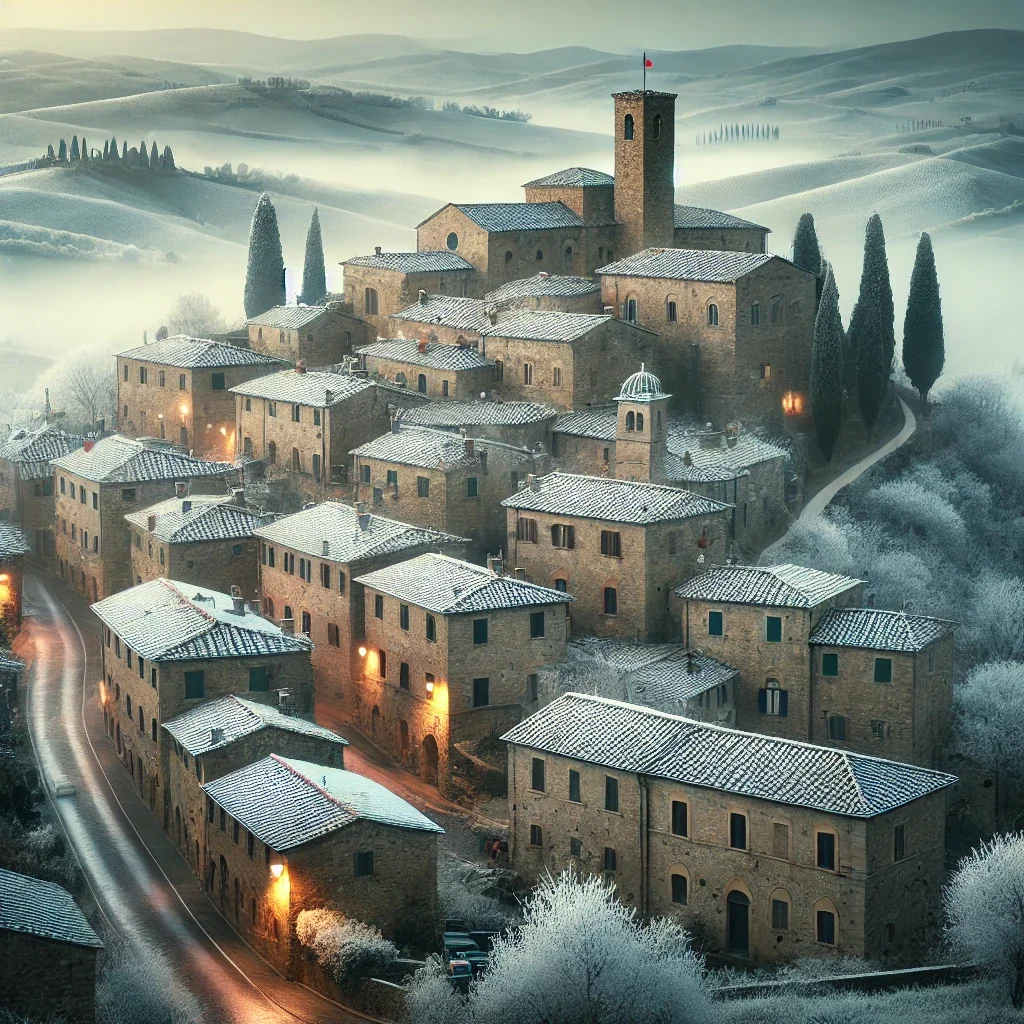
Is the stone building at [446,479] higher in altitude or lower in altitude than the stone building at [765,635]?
higher

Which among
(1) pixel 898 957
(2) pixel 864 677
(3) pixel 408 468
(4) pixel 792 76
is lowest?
(1) pixel 898 957

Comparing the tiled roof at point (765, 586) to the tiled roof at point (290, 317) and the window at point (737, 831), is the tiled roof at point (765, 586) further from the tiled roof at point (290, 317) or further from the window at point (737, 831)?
the tiled roof at point (290, 317)

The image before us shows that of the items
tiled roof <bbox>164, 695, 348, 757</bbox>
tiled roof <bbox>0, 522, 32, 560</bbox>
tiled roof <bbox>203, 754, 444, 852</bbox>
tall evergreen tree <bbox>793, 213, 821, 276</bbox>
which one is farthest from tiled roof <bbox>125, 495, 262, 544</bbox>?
tall evergreen tree <bbox>793, 213, 821, 276</bbox>

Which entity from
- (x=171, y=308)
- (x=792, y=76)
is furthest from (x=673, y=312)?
(x=792, y=76)

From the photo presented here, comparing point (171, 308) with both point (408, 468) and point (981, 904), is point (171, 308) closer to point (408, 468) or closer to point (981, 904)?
point (408, 468)

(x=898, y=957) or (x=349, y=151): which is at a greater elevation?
(x=349, y=151)

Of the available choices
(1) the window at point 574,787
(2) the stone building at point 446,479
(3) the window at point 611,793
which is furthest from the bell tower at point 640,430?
(3) the window at point 611,793

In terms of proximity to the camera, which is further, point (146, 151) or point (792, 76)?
point (792, 76)
